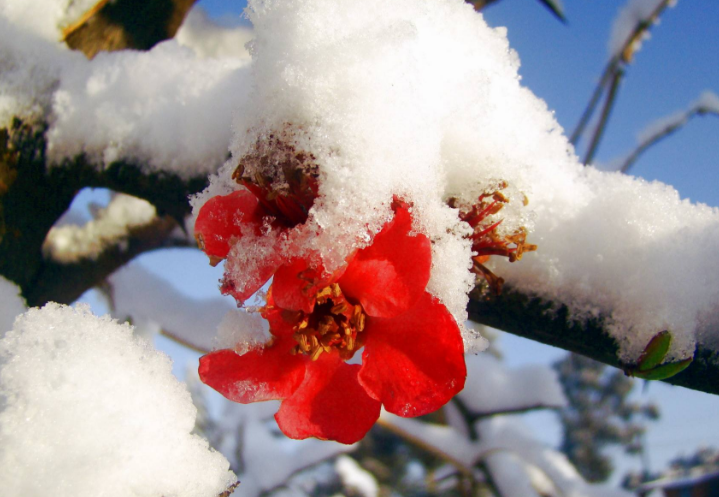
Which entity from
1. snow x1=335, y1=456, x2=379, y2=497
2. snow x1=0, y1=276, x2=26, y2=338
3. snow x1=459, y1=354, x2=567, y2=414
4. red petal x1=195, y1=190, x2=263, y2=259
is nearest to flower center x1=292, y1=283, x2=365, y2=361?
red petal x1=195, y1=190, x2=263, y2=259

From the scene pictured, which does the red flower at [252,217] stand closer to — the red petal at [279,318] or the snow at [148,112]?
the red petal at [279,318]

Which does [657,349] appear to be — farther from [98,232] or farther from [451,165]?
[98,232]

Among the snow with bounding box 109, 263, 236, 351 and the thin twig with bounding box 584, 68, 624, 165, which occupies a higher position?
the thin twig with bounding box 584, 68, 624, 165

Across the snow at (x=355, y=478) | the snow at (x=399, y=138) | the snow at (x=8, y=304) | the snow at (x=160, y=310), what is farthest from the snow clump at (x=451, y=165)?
the snow at (x=355, y=478)

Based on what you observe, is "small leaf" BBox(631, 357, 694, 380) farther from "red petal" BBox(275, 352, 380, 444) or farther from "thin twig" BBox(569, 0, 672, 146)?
"thin twig" BBox(569, 0, 672, 146)

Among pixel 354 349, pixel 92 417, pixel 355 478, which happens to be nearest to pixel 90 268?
pixel 92 417
